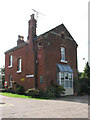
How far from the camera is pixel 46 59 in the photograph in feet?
58.6

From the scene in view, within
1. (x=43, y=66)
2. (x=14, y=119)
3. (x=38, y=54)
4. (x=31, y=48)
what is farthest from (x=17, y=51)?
(x=14, y=119)

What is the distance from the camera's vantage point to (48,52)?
59.9ft

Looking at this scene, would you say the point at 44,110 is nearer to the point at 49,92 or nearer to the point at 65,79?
the point at 49,92

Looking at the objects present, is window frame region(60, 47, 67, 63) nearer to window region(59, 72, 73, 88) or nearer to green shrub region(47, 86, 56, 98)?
window region(59, 72, 73, 88)

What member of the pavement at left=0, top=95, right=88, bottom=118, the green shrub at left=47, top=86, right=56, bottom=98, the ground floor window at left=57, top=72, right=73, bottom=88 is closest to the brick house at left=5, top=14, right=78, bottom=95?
the ground floor window at left=57, top=72, right=73, bottom=88

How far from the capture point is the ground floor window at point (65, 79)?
61.3 ft

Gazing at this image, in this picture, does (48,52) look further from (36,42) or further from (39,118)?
(39,118)

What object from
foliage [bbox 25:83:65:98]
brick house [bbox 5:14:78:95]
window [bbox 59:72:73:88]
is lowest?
foliage [bbox 25:83:65:98]

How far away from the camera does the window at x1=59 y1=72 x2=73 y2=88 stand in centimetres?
1892

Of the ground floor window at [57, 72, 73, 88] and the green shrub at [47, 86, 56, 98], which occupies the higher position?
the ground floor window at [57, 72, 73, 88]

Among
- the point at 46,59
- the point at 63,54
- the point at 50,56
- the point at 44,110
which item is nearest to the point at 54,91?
the point at 46,59

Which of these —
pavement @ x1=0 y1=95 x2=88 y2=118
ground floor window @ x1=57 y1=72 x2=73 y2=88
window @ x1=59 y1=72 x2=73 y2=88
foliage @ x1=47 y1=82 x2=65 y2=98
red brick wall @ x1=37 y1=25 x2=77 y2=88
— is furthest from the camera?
window @ x1=59 y1=72 x2=73 y2=88

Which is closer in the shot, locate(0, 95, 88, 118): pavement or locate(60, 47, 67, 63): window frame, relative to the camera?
locate(0, 95, 88, 118): pavement

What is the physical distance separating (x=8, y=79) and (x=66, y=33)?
38.9ft
